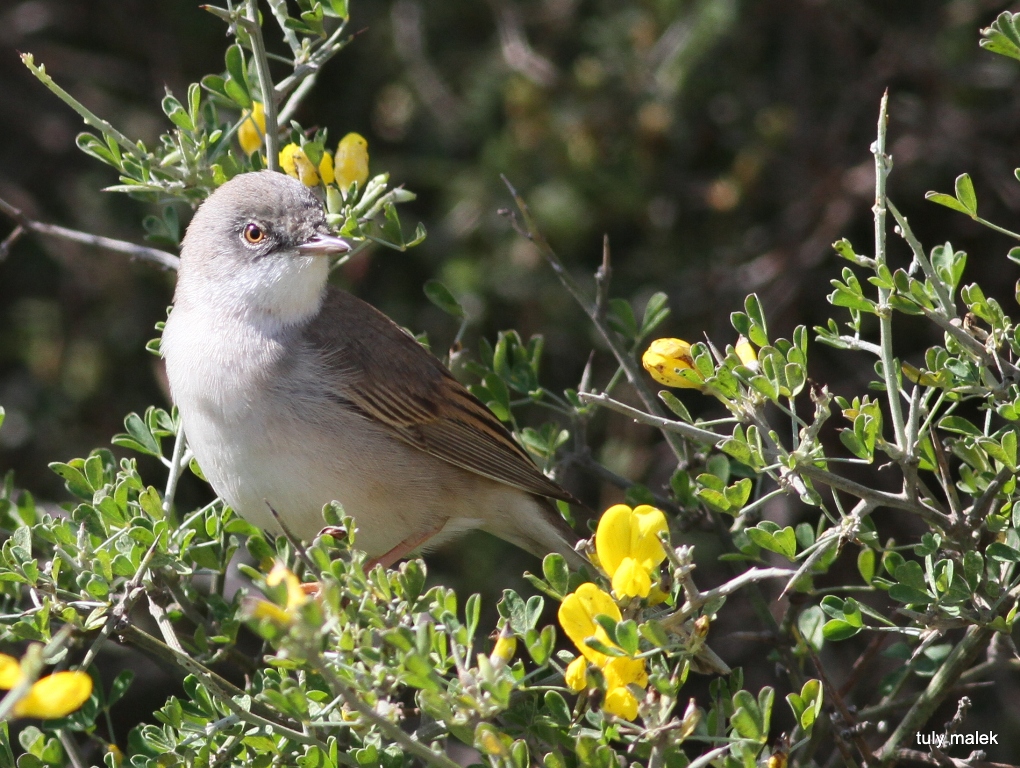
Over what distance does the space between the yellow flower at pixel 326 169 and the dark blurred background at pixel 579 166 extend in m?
1.71

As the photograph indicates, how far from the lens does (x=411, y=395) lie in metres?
3.99

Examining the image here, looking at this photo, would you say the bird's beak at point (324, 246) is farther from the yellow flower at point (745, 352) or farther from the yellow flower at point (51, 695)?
the yellow flower at point (51, 695)

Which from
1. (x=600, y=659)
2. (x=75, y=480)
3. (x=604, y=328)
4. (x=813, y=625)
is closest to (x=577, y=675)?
(x=600, y=659)

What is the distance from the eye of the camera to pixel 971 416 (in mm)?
4773

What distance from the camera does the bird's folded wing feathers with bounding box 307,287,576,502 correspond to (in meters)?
3.86

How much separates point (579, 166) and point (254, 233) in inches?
70.4

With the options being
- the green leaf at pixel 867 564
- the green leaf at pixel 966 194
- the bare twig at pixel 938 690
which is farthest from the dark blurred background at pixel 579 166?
the green leaf at pixel 966 194

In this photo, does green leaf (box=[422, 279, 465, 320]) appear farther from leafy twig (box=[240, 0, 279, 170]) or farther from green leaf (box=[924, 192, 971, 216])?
green leaf (box=[924, 192, 971, 216])

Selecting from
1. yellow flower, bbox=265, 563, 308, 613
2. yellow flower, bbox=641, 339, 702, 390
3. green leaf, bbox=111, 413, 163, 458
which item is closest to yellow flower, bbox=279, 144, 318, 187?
green leaf, bbox=111, 413, 163, 458

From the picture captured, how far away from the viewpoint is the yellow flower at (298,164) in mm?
3268

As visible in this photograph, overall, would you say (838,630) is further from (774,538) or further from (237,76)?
(237,76)

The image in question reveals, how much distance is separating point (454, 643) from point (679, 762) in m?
0.61

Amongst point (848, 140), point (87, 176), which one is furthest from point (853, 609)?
point (87, 176)

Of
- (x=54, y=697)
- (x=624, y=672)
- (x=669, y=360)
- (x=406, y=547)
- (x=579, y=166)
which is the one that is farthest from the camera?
(x=579, y=166)
